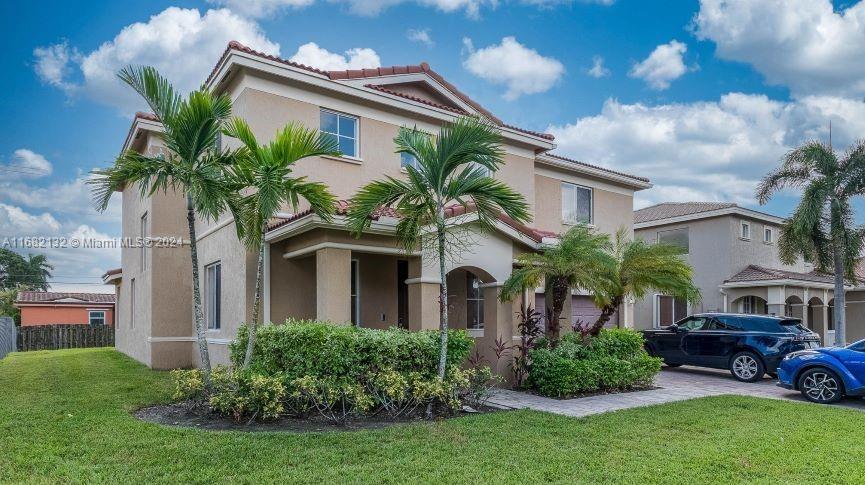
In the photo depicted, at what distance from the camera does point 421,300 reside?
419 inches

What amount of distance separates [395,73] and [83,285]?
41.2 m

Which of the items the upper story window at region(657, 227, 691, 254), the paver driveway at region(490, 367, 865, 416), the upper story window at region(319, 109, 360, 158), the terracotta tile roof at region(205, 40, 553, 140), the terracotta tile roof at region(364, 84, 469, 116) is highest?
the terracotta tile roof at region(205, 40, 553, 140)

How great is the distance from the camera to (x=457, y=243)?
36.6 feet

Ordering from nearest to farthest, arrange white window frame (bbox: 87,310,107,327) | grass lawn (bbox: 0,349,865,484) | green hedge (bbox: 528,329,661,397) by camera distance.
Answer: grass lawn (bbox: 0,349,865,484) < green hedge (bbox: 528,329,661,397) < white window frame (bbox: 87,310,107,327)

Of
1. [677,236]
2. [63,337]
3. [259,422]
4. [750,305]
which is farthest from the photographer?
[63,337]

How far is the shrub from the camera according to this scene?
8.38 m

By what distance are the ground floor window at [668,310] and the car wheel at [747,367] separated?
9.44 metres

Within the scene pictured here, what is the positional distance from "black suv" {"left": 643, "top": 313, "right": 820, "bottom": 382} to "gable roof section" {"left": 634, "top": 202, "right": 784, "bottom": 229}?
930cm

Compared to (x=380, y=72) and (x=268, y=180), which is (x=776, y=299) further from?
(x=268, y=180)

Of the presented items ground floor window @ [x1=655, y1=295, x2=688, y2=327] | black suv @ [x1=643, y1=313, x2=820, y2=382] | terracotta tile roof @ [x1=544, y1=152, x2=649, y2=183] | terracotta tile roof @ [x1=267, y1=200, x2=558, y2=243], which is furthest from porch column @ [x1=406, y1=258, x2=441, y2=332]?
ground floor window @ [x1=655, y1=295, x2=688, y2=327]

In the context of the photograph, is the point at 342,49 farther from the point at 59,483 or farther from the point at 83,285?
the point at 83,285

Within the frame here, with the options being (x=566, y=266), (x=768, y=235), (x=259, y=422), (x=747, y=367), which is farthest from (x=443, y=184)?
(x=768, y=235)

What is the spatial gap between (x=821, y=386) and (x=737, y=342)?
11.7ft

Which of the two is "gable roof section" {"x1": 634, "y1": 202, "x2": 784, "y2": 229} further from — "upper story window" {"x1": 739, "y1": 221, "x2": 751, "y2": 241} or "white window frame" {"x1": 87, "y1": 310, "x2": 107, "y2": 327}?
"white window frame" {"x1": 87, "y1": 310, "x2": 107, "y2": 327}
